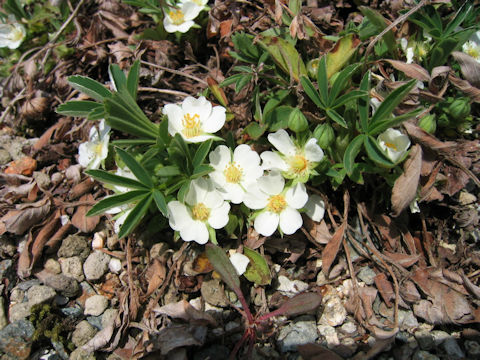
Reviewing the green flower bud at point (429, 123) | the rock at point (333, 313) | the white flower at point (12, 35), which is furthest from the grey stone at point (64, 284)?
the green flower bud at point (429, 123)

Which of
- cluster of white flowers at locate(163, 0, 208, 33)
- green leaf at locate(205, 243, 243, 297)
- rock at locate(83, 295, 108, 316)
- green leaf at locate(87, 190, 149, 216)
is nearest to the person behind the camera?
green leaf at locate(87, 190, 149, 216)

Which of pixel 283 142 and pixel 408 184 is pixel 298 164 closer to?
pixel 283 142

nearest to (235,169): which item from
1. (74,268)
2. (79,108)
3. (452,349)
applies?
(79,108)

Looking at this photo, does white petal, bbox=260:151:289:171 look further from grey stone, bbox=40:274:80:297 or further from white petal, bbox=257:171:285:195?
grey stone, bbox=40:274:80:297

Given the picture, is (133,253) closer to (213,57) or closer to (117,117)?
(117,117)

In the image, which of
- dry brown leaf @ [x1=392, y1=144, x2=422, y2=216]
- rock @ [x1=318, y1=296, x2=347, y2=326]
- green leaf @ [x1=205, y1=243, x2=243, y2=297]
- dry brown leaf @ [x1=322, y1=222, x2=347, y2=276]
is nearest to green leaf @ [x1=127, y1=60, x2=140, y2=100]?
green leaf @ [x1=205, y1=243, x2=243, y2=297]

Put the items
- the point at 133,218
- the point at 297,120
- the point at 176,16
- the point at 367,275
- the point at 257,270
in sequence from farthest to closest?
the point at 176,16 < the point at 367,275 < the point at 257,270 < the point at 297,120 < the point at 133,218

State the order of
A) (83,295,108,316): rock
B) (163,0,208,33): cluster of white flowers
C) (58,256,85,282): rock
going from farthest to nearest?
(163,0,208,33): cluster of white flowers < (58,256,85,282): rock < (83,295,108,316): rock
